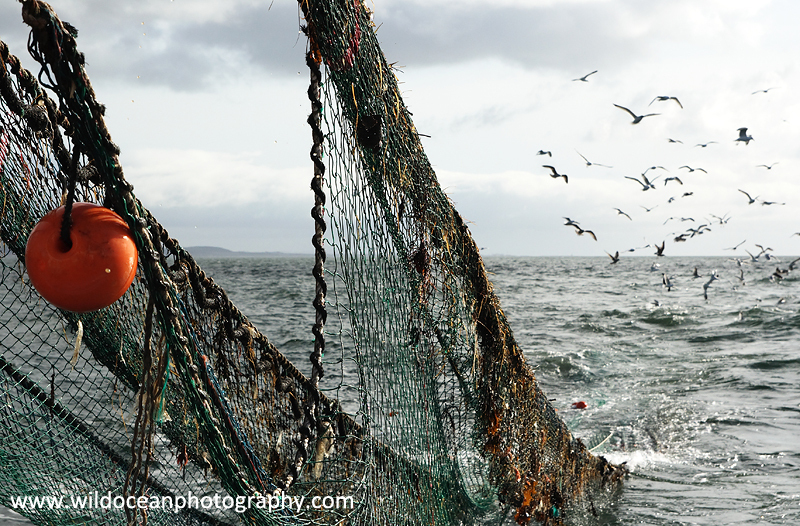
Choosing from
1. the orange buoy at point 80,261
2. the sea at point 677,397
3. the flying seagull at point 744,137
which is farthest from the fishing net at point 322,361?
the flying seagull at point 744,137

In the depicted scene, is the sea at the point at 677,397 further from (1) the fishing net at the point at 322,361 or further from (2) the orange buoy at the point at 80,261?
(2) the orange buoy at the point at 80,261

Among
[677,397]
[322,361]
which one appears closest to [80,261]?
[322,361]

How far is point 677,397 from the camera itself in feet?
37.4

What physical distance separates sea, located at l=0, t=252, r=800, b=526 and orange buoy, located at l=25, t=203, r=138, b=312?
3231mm

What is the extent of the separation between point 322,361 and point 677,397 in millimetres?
10302

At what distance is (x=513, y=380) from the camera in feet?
14.7

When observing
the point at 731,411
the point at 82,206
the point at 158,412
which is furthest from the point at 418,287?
the point at 731,411

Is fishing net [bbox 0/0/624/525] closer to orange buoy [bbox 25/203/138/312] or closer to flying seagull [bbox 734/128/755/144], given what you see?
orange buoy [bbox 25/203/138/312]

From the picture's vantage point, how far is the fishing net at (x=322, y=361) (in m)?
2.55

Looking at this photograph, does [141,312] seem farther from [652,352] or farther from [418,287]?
[652,352]

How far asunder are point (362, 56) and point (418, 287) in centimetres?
143

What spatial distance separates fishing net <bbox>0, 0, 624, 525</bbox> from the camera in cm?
255

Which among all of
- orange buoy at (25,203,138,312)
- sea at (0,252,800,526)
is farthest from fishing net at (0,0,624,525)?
sea at (0,252,800,526)

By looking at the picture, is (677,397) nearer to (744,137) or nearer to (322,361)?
(744,137)
